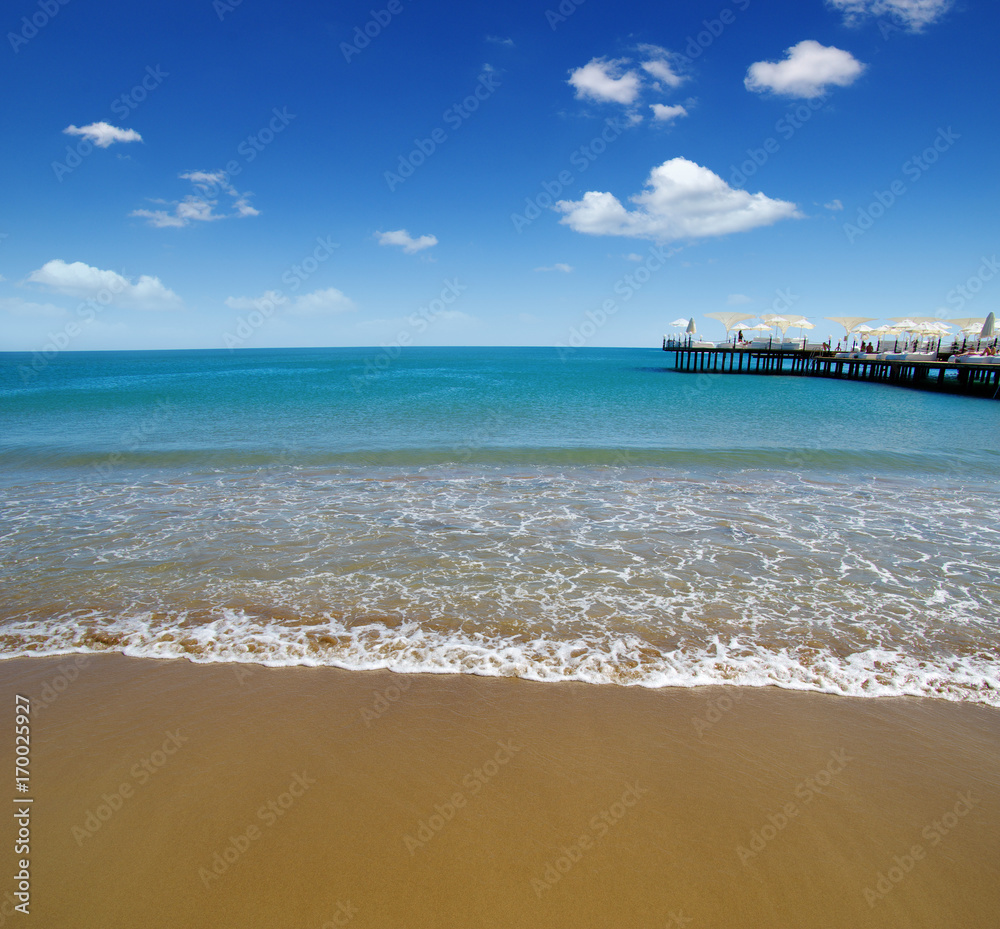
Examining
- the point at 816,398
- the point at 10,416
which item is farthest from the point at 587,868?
the point at 816,398

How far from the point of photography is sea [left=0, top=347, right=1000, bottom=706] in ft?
20.4

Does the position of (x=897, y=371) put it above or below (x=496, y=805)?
above

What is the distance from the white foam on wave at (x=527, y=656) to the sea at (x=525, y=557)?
0.03 metres

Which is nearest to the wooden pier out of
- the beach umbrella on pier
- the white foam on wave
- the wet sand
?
the beach umbrella on pier

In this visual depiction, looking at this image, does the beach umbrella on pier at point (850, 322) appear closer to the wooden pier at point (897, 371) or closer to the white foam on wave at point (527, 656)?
the wooden pier at point (897, 371)

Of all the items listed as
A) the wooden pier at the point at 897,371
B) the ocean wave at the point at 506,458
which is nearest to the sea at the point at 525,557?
the ocean wave at the point at 506,458

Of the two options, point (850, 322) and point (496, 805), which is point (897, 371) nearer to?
point (850, 322)

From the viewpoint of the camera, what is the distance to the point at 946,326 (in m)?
50.5

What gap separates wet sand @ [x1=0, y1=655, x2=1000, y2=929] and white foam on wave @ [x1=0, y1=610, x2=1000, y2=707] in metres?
0.26

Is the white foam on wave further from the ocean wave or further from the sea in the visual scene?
the ocean wave

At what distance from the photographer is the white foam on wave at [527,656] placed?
5.67 metres

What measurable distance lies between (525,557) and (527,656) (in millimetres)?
3115

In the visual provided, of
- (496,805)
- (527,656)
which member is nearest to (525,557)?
(527,656)

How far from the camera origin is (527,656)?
6.09 meters
